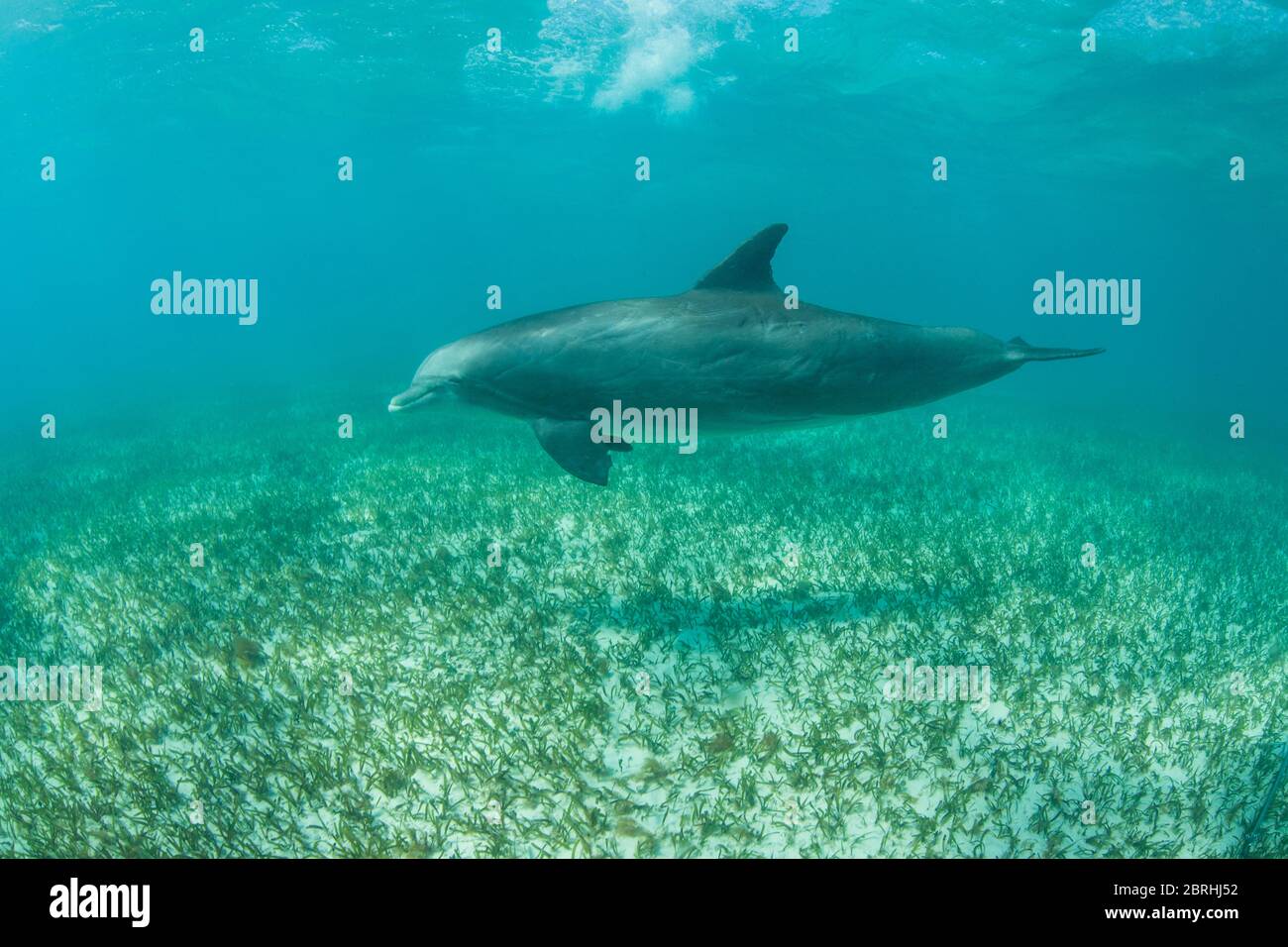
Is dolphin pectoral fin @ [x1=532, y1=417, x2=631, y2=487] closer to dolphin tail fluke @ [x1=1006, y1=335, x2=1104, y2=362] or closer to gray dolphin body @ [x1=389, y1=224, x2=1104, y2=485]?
gray dolphin body @ [x1=389, y1=224, x2=1104, y2=485]

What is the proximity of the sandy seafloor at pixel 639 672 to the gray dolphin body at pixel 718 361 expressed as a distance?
70.6 inches

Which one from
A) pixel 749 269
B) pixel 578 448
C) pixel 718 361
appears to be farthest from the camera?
pixel 749 269

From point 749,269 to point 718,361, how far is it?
970mm

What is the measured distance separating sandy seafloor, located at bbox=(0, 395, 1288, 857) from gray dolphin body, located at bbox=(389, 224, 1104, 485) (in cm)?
179

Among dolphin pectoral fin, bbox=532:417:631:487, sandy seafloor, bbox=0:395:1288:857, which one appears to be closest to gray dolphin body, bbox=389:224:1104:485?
dolphin pectoral fin, bbox=532:417:631:487

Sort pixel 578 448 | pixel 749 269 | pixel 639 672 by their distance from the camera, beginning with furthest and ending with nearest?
pixel 749 269 < pixel 578 448 < pixel 639 672

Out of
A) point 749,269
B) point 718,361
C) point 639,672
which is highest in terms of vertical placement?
point 749,269

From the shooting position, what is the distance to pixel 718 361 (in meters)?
5.77

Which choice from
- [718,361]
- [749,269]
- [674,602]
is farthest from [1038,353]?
[674,602]

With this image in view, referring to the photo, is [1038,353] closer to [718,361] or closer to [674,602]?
[718,361]

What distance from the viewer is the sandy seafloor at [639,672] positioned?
395 cm

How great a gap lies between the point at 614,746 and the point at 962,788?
2.17 metres
